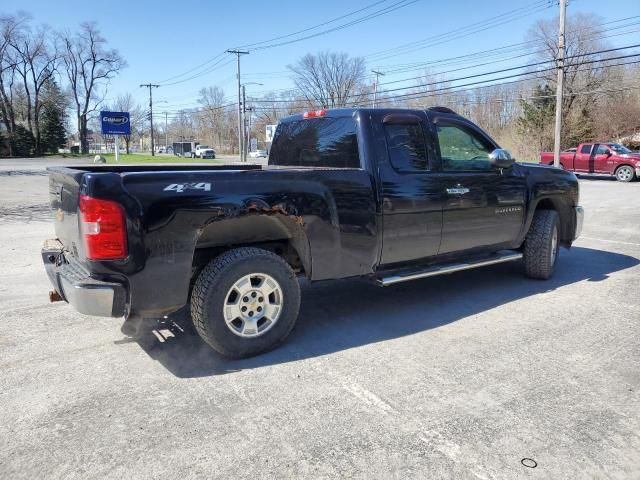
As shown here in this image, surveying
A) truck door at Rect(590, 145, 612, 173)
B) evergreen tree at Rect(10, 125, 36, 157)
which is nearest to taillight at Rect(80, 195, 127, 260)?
truck door at Rect(590, 145, 612, 173)

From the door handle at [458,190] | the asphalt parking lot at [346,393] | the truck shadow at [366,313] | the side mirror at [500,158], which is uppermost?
the side mirror at [500,158]

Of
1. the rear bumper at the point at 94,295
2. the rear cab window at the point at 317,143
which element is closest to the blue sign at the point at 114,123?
the rear cab window at the point at 317,143

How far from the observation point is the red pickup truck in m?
23.5

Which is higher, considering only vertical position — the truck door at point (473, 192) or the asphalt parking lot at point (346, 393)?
the truck door at point (473, 192)

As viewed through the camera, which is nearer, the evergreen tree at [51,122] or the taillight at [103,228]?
the taillight at [103,228]

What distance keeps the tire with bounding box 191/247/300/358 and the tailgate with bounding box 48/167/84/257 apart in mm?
920

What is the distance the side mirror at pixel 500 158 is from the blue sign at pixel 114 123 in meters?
41.8

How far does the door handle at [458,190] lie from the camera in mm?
4871

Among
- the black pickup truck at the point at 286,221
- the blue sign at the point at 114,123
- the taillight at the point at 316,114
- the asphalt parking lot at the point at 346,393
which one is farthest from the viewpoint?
the blue sign at the point at 114,123

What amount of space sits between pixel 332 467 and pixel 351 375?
106 cm

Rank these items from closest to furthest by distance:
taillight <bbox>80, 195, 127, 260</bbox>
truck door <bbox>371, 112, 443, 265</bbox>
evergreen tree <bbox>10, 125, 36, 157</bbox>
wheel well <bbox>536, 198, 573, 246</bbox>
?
taillight <bbox>80, 195, 127, 260</bbox> < truck door <bbox>371, 112, 443, 265</bbox> < wheel well <bbox>536, 198, 573, 246</bbox> < evergreen tree <bbox>10, 125, 36, 157</bbox>

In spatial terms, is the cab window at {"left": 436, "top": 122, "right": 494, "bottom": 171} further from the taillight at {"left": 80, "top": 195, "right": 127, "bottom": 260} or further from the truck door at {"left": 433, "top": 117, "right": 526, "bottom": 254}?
the taillight at {"left": 80, "top": 195, "right": 127, "bottom": 260}

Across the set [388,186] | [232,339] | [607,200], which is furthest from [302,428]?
[607,200]

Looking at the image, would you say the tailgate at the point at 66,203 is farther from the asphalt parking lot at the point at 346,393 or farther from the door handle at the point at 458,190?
the door handle at the point at 458,190
